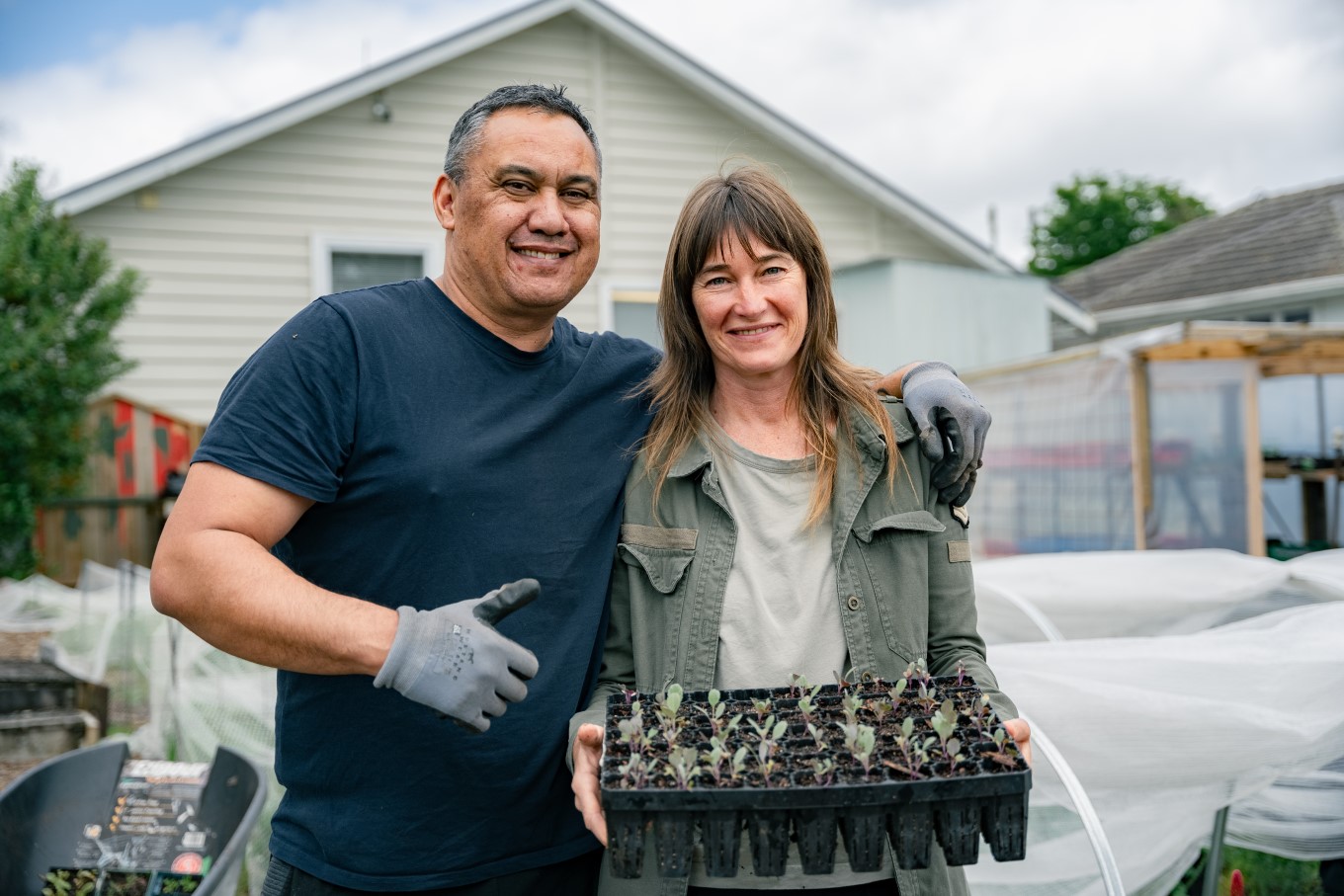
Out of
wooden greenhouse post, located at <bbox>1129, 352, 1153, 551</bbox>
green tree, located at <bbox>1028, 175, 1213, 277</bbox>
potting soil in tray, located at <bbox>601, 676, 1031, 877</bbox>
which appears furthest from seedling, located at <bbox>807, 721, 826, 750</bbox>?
green tree, located at <bbox>1028, 175, 1213, 277</bbox>

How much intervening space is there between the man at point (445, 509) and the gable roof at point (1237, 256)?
46.1 feet

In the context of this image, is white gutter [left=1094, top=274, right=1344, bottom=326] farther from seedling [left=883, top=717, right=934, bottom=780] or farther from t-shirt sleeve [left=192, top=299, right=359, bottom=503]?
t-shirt sleeve [left=192, top=299, right=359, bottom=503]

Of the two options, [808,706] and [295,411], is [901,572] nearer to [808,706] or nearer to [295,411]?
[808,706]

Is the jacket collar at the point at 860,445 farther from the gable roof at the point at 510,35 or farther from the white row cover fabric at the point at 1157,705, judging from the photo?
the gable roof at the point at 510,35

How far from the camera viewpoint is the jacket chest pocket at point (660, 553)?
6.43 ft

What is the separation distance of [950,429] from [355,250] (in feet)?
22.7

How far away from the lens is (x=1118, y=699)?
2.39 meters

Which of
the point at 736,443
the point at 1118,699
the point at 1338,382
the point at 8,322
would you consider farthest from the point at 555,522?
the point at 1338,382

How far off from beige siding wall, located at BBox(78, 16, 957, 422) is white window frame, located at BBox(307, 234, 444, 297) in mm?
26

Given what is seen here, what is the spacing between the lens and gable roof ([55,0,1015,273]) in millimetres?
7359

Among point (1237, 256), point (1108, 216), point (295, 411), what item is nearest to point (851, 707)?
point (295, 411)

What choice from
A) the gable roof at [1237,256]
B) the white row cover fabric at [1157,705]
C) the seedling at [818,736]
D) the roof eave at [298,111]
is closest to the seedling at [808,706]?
the seedling at [818,736]

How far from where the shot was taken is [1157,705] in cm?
239

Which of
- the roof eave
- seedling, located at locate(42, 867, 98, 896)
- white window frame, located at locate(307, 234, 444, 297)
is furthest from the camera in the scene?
white window frame, located at locate(307, 234, 444, 297)
